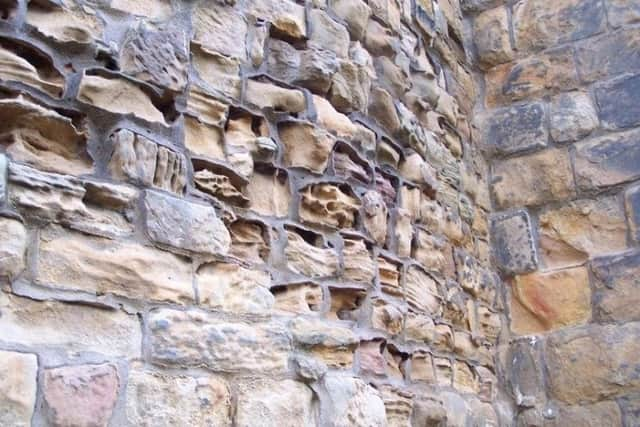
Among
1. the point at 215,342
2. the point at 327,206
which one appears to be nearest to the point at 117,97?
the point at 215,342

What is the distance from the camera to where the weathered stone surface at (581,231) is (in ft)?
9.70

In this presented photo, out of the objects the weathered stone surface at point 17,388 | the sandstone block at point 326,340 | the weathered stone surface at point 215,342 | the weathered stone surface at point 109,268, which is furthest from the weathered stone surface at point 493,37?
the weathered stone surface at point 17,388

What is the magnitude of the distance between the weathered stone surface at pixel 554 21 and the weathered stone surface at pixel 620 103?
0.26 meters

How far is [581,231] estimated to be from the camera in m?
3.01

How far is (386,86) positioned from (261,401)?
3.83ft

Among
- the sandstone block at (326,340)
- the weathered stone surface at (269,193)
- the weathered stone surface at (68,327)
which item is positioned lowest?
the weathered stone surface at (68,327)

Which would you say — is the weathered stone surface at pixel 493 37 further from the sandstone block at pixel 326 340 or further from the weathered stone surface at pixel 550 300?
the sandstone block at pixel 326 340

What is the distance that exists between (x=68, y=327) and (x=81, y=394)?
12cm

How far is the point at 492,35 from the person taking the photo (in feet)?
11.3

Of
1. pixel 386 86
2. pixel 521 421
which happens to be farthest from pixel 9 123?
pixel 521 421

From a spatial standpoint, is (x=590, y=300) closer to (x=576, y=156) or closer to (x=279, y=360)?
(x=576, y=156)

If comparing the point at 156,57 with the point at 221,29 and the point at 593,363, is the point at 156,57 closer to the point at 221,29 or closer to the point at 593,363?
the point at 221,29

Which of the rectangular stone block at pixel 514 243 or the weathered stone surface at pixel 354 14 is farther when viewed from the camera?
the rectangular stone block at pixel 514 243

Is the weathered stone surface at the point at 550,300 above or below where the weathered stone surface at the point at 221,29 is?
below
